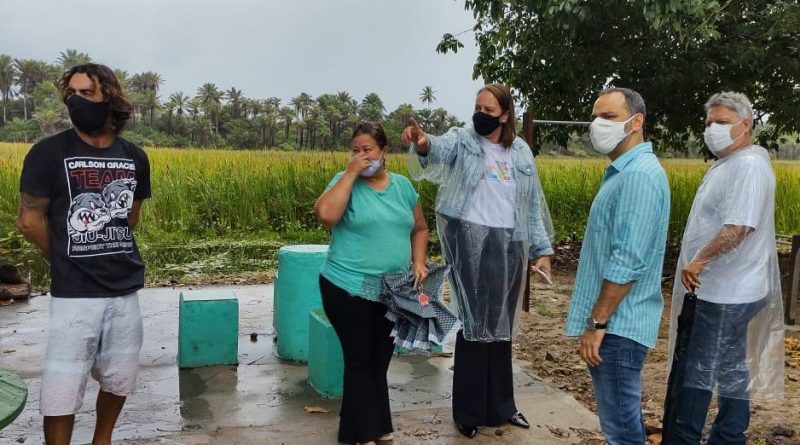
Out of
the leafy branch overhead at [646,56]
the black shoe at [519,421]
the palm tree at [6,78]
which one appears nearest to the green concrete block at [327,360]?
the black shoe at [519,421]

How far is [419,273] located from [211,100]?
51101 mm

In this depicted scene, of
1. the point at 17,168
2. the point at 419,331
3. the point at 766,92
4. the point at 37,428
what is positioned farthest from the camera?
the point at 17,168

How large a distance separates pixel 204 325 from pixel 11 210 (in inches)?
315

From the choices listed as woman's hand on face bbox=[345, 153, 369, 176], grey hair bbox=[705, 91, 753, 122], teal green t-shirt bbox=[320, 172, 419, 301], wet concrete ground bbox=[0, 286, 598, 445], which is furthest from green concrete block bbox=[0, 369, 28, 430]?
grey hair bbox=[705, 91, 753, 122]

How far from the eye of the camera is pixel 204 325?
4180mm

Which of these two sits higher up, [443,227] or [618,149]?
[618,149]

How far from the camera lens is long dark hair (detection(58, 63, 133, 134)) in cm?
257

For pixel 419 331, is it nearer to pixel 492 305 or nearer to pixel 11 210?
pixel 492 305

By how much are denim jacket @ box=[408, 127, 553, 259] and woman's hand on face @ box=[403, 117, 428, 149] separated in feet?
0.13

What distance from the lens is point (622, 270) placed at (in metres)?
2.23

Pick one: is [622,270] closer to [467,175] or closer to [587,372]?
[467,175]

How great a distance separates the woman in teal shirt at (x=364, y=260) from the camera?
2.90 meters

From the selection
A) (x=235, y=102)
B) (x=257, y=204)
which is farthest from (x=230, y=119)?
(x=257, y=204)

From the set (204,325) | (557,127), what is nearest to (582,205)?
(557,127)
